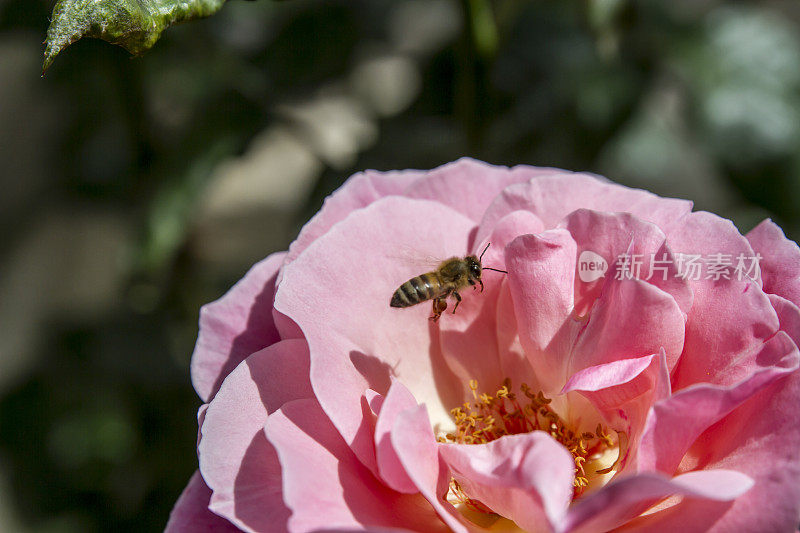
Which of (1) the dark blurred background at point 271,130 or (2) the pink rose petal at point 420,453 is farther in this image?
(1) the dark blurred background at point 271,130

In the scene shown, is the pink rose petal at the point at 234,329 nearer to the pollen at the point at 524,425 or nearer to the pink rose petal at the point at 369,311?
the pink rose petal at the point at 369,311

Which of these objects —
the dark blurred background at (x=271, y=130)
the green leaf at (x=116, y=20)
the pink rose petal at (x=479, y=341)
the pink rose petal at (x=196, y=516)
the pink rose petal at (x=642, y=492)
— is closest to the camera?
the pink rose petal at (x=642, y=492)

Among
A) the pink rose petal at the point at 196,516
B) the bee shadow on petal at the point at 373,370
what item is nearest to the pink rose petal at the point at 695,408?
the bee shadow on petal at the point at 373,370

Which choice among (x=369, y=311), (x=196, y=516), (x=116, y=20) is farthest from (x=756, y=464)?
(x=116, y=20)

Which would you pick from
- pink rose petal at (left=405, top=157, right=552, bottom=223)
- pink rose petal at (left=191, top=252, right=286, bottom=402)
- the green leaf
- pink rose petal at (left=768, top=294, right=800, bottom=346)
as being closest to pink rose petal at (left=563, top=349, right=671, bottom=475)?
pink rose petal at (left=768, top=294, right=800, bottom=346)

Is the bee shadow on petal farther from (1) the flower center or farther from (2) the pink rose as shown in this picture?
(1) the flower center

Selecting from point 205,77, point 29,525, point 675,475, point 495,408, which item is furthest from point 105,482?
point 675,475
